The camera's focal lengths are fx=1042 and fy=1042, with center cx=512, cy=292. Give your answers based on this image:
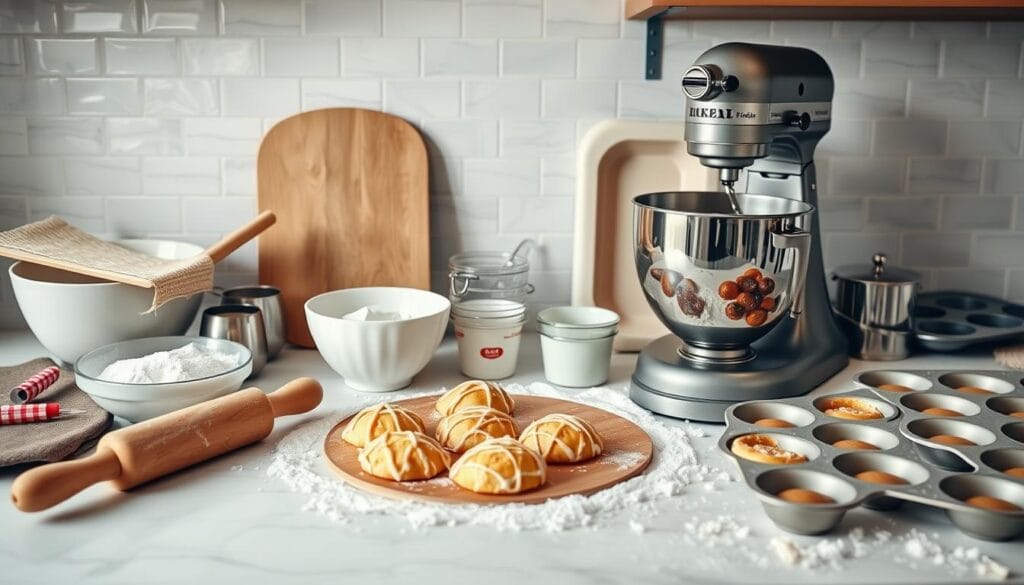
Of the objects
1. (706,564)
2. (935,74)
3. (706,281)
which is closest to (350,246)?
(706,281)

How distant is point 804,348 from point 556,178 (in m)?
0.53

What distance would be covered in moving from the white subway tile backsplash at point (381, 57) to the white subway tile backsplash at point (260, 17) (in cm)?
9

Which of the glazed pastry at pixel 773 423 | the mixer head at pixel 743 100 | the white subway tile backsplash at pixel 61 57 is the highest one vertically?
the white subway tile backsplash at pixel 61 57

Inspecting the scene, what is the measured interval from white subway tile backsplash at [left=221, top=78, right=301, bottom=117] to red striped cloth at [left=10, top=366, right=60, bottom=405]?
0.54m

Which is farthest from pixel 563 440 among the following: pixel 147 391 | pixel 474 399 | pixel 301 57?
pixel 301 57

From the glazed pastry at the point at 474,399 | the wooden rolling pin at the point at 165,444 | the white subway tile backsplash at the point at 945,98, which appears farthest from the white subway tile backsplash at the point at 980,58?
the wooden rolling pin at the point at 165,444

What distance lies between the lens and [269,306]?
5.40 feet

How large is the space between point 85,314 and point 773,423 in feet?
3.19

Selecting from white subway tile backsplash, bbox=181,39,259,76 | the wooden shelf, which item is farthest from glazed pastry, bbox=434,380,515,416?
white subway tile backsplash, bbox=181,39,259,76

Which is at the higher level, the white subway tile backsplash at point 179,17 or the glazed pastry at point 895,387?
the white subway tile backsplash at point 179,17

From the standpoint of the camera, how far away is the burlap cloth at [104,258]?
1493 millimetres

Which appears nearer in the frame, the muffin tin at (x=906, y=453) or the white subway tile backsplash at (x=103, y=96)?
the muffin tin at (x=906, y=453)

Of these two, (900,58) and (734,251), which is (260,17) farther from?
(900,58)

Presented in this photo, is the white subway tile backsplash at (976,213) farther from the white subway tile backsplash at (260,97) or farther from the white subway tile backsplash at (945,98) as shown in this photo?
the white subway tile backsplash at (260,97)
